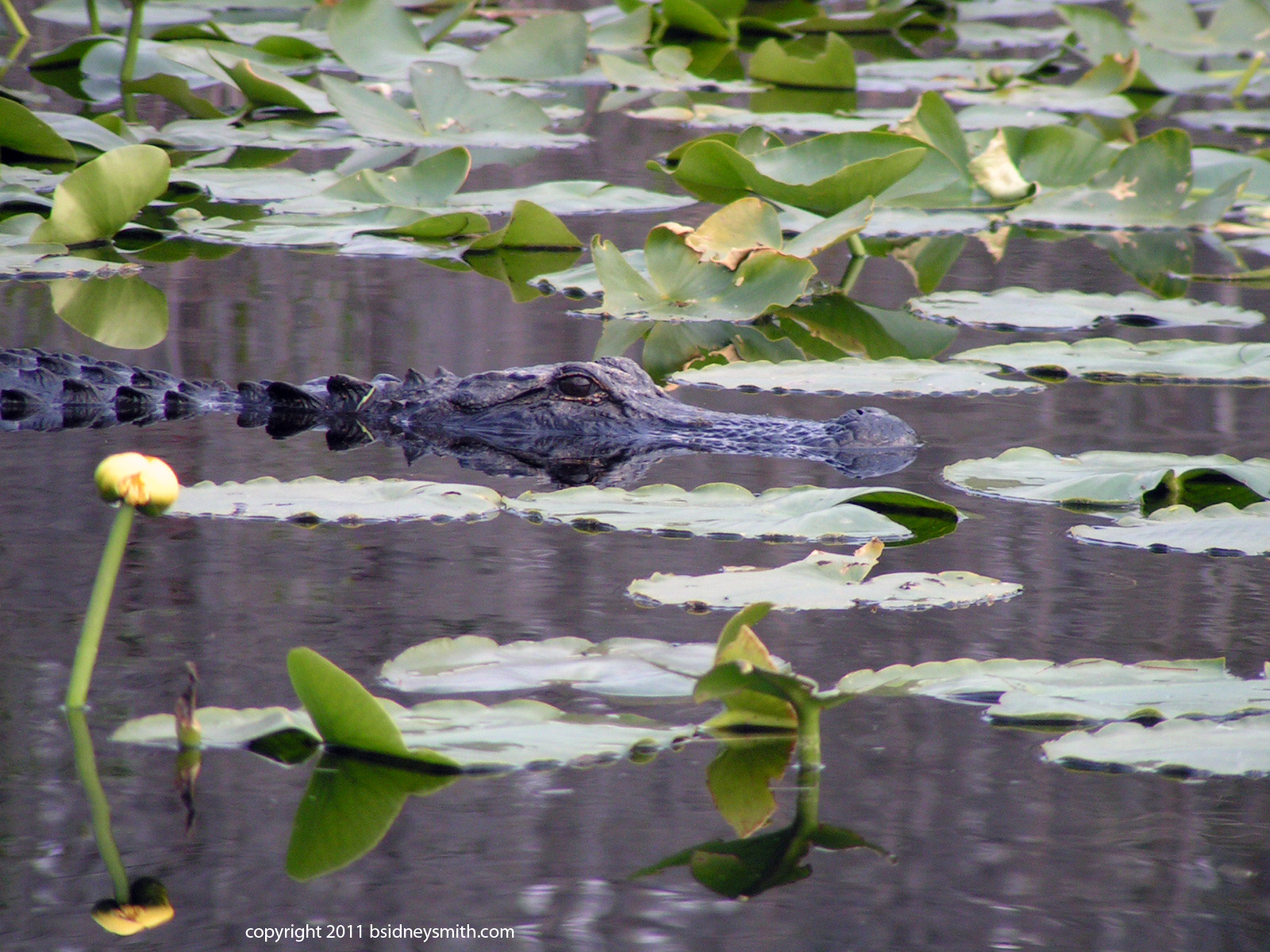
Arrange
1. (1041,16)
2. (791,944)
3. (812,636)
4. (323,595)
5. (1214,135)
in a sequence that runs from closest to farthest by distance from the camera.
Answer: (791,944)
(812,636)
(323,595)
(1214,135)
(1041,16)

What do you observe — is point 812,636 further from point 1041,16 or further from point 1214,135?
point 1041,16

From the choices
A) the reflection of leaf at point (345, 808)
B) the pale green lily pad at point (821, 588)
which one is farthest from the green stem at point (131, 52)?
the reflection of leaf at point (345, 808)

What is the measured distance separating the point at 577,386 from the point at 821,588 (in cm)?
155

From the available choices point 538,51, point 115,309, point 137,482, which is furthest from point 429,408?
point 538,51

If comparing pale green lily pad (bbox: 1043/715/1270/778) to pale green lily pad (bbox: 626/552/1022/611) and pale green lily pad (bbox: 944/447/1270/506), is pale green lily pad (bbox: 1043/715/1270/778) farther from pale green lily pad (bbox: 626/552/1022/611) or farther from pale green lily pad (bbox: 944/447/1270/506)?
pale green lily pad (bbox: 944/447/1270/506)

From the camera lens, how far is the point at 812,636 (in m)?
2.48

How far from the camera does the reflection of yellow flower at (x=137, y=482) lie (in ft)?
5.68

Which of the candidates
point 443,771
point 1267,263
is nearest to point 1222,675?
point 443,771

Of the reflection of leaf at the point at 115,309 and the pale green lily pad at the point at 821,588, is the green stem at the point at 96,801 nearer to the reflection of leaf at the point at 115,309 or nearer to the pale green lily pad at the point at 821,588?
the pale green lily pad at the point at 821,588

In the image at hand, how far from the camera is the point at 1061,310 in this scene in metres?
4.67

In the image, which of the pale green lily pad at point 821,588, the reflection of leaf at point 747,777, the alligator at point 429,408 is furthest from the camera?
the alligator at point 429,408

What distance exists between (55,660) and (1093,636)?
5.15ft

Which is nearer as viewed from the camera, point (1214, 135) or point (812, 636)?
point (812, 636)

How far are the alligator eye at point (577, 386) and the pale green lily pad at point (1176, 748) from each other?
82.0 inches
